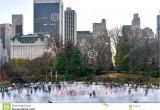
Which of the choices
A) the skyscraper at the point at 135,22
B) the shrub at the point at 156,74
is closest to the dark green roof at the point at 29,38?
the skyscraper at the point at 135,22

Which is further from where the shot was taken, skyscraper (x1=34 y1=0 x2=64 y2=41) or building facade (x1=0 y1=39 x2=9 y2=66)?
building facade (x1=0 y1=39 x2=9 y2=66)

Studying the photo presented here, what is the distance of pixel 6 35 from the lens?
4.78 m

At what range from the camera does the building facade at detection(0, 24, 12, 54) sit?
477 centimetres

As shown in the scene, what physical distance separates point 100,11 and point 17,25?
0.84 m

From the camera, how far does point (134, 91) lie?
186 inches

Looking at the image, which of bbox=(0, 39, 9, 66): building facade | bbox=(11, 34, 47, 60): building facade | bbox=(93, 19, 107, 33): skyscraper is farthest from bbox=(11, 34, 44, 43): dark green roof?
bbox=(93, 19, 107, 33): skyscraper

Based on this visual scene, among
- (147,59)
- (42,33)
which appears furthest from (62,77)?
(147,59)

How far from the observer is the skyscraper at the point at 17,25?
15.7 ft

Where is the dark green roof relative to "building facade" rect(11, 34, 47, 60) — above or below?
above

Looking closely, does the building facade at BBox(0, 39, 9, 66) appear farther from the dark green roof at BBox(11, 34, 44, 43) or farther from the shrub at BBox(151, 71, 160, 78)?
the shrub at BBox(151, 71, 160, 78)

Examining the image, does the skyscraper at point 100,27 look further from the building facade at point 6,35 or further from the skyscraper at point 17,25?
the building facade at point 6,35

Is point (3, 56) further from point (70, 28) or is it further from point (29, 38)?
point (70, 28)

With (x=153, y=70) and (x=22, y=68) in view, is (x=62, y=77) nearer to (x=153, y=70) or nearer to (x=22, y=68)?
(x=22, y=68)

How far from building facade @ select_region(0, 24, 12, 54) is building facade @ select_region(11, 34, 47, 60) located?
0.16 ft
